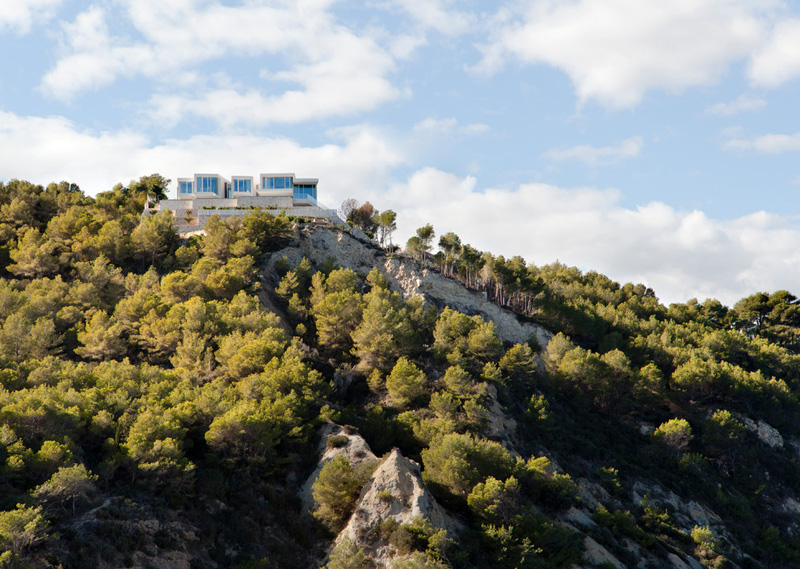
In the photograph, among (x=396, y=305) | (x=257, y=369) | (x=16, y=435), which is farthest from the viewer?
(x=396, y=305)

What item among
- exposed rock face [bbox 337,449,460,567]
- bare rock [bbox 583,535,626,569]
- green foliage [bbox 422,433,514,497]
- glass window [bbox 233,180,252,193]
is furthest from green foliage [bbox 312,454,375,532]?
glass window [bbox 233,180,252,193]

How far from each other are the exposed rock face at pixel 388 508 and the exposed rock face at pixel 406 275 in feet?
148

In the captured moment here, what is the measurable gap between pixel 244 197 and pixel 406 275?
1339 inches

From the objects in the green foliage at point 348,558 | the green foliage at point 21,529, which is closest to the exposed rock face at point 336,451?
the green foliage at point 348,558

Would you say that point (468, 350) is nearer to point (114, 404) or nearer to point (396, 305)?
point (396, 305)

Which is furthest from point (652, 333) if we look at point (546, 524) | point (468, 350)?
point (546, 524)

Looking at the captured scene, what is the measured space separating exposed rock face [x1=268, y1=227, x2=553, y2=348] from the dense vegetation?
3.20 meters

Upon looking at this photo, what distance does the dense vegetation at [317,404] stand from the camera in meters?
39.5

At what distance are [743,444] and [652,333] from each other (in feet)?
71.6

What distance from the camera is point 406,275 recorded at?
91312 millimetres

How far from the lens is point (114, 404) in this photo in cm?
4541

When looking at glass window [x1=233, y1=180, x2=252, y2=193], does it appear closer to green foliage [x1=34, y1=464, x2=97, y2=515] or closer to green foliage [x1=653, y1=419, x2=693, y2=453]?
green foliage [x1=653, y1=419, x2=693, y2=453]

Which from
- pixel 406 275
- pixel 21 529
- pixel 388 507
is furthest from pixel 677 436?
pixel 21 529

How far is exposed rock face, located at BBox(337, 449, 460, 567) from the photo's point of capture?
4059 cm
